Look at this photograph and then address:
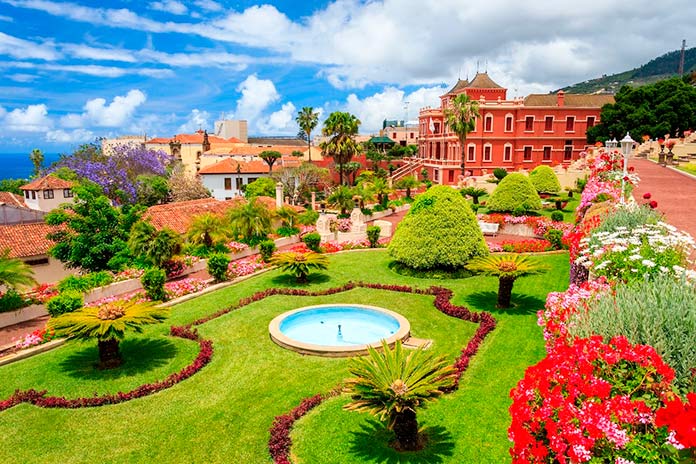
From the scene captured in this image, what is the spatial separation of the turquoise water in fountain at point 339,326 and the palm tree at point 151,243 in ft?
27.7

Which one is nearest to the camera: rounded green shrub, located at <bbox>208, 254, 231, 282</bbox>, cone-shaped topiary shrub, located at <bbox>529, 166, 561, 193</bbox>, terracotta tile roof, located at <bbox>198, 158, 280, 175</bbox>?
rounded green shrub, located at <bbox>208, 254, 231, 282</bbox>

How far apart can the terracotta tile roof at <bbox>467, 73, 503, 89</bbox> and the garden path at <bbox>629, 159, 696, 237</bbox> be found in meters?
23.2

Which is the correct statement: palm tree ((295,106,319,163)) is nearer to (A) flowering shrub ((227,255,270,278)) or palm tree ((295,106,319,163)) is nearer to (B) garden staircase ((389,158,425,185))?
(B) garden staircase ((389,158,425,185))

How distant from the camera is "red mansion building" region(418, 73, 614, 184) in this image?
5309 cm

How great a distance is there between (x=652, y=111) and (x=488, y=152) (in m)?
17.1

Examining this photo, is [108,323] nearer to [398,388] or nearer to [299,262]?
[398,388]

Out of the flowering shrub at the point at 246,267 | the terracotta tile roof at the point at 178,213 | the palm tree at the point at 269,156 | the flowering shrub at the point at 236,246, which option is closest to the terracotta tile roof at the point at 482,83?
the palm tree at the point at 269,156

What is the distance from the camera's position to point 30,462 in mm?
8289

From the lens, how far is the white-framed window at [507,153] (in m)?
53.9

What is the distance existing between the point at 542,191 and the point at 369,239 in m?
18.5

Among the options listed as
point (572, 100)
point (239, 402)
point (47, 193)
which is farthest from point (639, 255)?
point (572, 100)

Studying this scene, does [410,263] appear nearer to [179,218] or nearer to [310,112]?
[179,218]

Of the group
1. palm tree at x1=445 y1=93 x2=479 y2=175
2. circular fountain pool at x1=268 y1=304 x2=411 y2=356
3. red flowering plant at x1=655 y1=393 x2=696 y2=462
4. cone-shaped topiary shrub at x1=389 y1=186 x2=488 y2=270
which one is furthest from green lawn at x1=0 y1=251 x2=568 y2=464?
palm tree at x1=445 y1=93 x2=479 y2=175

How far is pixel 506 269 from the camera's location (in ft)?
47.6
